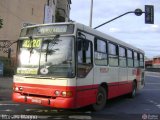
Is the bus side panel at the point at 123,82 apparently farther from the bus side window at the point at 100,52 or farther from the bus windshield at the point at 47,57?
the bus windshield at the point at 47,57

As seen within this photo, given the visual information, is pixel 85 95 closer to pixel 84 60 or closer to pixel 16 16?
pixel 84 60

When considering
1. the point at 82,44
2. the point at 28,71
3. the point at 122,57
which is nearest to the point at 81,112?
the point at 28,71

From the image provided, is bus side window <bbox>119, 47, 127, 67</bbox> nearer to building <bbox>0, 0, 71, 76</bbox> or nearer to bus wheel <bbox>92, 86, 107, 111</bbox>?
bus wheel <bbox>92, 86, 107, 111</bbox>

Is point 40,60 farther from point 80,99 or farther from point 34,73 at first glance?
point 80,99

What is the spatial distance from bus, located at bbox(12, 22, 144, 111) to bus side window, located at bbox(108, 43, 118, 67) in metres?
1.08

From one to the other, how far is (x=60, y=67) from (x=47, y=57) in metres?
0.55

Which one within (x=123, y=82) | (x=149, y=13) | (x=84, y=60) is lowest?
(x=123, y=82)

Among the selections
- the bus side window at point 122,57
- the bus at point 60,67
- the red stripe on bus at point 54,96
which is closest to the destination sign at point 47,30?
the bus at point 60,67

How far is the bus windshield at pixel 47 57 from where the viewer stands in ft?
37.4

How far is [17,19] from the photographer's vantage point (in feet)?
139

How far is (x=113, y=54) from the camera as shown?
49.4 feet

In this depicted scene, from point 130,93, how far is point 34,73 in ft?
26.4

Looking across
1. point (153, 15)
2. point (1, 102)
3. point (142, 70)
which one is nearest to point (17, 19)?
point (153, 15)

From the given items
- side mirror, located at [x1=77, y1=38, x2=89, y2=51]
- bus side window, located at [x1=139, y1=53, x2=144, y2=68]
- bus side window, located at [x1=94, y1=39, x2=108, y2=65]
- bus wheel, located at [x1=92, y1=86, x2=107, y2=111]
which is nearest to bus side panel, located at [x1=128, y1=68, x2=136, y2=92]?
bus side window, located at [x1=139, y1=53, x2=144, y2=68]
